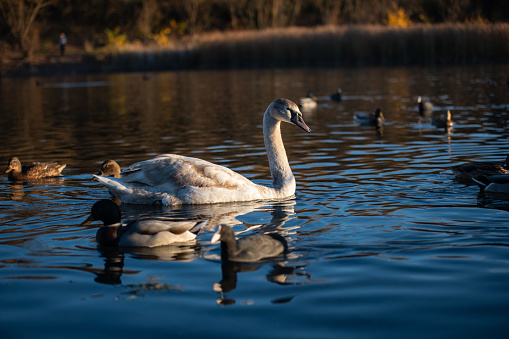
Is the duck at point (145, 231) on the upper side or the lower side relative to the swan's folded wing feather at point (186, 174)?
lower

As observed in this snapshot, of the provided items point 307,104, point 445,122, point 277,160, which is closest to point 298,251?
point 277,160

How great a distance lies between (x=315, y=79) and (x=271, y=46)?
36.1 ft

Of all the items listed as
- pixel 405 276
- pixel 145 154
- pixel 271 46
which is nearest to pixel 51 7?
pixel 271 46

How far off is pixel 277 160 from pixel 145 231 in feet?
10.7

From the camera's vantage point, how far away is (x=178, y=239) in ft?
22.8

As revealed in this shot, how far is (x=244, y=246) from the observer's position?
20.3 ft

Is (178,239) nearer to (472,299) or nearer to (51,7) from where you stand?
(472,299)

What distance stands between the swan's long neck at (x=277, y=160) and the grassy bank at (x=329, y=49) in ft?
103

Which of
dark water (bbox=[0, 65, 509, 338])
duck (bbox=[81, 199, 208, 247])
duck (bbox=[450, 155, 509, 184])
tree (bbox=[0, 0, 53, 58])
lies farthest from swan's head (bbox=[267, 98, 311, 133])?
tree (bbox=[0, 0, 53, 58])

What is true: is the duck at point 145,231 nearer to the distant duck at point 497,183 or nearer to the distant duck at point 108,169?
the distant duck at point 108,169

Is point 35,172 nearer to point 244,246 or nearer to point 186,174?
point 186,174

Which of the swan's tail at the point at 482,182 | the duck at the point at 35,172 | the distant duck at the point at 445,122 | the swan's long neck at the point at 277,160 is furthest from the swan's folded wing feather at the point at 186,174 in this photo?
the distant duck at the point at 445,122

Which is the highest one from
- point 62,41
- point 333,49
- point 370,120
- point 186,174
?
point 62,41

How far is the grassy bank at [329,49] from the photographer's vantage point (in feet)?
131
